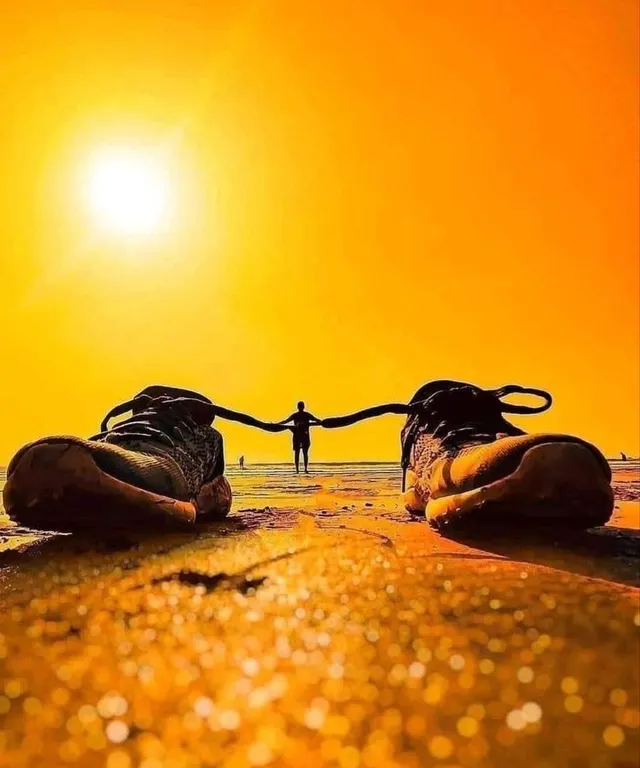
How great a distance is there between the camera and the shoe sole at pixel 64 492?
170 centimetres

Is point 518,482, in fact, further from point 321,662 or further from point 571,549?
point 321,662

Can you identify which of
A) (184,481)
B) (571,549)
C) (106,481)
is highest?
(106,481)

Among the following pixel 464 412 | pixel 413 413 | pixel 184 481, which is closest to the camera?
pixel 184 481

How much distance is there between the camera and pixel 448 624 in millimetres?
945

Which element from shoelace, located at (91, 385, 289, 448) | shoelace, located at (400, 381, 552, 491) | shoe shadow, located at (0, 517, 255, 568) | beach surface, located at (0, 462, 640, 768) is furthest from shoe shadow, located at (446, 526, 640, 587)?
shoelace, located at (91, 385, 289, 448)

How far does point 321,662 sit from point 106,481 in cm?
115

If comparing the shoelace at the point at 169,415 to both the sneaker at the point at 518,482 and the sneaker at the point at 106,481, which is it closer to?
the sneaker at the point at 106,481

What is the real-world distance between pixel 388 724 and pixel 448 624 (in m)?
0.38

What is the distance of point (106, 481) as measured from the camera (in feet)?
5.69

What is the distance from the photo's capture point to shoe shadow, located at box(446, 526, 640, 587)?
1.41 meters

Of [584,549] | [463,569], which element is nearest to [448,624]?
[463,569]

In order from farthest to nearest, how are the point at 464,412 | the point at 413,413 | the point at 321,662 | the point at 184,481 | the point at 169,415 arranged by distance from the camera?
the point at 413,413 → the point at 464,412 → the point at 169,415 → the point at 184,481 → the point at 321,662

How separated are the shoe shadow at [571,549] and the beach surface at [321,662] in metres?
0.02

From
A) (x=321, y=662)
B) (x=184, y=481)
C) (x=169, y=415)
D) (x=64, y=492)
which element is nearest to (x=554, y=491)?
(x=321, y=662)
